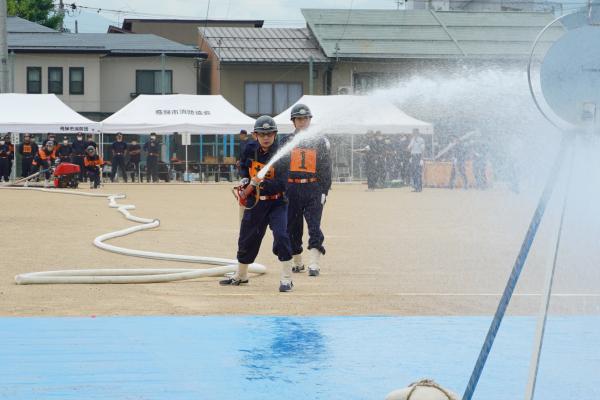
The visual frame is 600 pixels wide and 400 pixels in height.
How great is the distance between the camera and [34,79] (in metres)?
55.6

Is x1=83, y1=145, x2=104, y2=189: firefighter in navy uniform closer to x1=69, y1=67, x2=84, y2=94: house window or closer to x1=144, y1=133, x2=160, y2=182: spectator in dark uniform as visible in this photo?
x1=144, y1=133, x2=160, y2=182: spectator in dark uniform

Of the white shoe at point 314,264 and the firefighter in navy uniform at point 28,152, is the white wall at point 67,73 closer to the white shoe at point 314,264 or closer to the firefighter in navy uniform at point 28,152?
the firefighter in navy uniform at point 28,152

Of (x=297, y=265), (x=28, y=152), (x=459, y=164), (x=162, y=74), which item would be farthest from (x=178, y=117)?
(x=297, y=265)

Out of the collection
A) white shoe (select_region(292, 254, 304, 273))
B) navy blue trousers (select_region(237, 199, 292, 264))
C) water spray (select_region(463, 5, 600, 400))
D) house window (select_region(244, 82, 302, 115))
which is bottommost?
white shoe (select_region(292, 254, 304, 273))

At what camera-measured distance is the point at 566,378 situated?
677cm

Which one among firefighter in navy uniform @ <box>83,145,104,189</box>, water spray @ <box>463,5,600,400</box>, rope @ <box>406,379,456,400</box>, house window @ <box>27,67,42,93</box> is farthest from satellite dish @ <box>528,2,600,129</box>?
house window @ <box>27,67,42,93</box>

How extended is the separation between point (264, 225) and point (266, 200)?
28 centimetres

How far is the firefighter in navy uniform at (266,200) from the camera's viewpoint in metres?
10.3

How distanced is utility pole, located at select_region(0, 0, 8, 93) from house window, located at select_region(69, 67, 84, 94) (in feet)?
42.3

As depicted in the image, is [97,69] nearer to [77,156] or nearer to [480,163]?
[77,156]

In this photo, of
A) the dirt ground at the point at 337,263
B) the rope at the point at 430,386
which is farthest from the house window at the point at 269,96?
the rope at the point at 430,386

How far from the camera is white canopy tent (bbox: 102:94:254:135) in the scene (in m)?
38.3

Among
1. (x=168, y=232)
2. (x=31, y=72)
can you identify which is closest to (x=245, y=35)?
(x=31, y=72)

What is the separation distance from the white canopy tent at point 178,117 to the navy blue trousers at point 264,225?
27359mm
